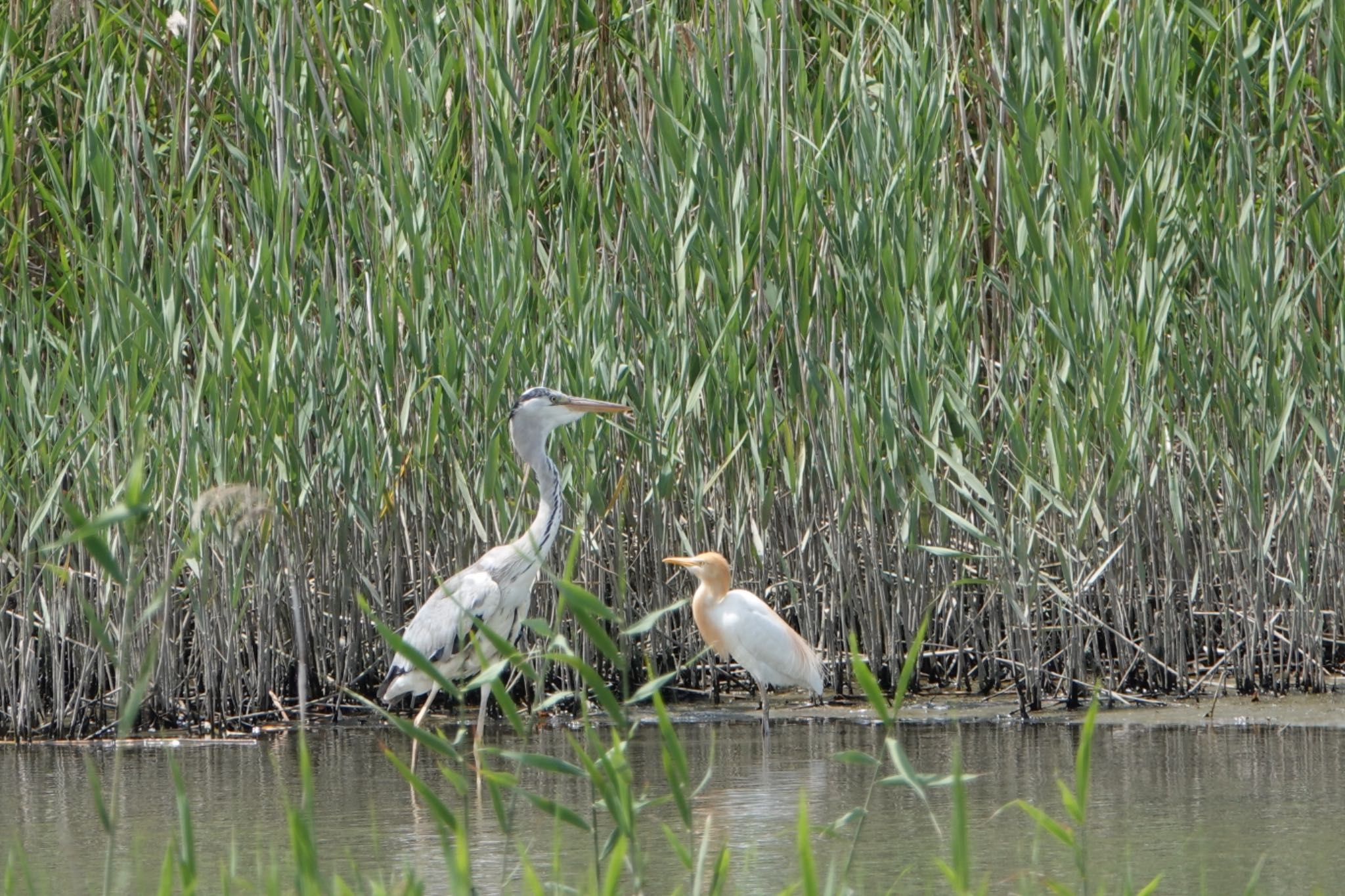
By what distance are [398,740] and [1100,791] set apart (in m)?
2.29

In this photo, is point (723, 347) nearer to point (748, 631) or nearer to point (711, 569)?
point (711, 569)

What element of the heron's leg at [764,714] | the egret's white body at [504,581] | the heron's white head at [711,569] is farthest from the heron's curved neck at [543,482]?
the heron's leg at [764,714]

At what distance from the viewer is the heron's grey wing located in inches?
186

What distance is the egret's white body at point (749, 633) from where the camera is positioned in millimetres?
4914

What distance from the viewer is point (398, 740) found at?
5289 mm

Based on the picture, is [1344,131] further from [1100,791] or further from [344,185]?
[344,185]

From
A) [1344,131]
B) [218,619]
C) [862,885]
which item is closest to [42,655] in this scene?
[218,619]

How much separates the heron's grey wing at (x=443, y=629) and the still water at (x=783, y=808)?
225 mm

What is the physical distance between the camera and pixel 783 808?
402 centimetres

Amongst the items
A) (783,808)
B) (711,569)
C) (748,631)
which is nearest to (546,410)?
(711,569)

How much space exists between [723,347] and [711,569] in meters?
0.69

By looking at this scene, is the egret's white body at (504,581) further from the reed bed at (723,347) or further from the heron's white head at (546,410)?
the reed bed at (723,347)

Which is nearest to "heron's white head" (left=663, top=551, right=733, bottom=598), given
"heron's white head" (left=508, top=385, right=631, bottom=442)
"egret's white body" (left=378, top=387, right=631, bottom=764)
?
"egret's white body" (left=378, top=387, right=631, bottom=764)

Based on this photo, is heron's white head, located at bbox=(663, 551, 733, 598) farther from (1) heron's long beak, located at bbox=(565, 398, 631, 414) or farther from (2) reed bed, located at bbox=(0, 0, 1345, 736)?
(1) heron's long beak, located at bbox=(565, 398, 631, 414)
